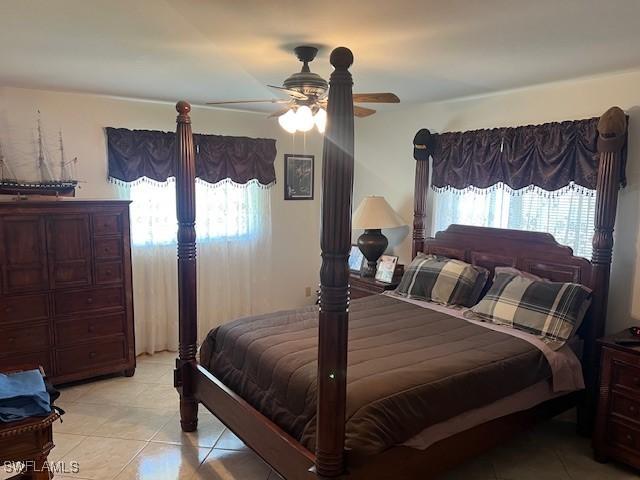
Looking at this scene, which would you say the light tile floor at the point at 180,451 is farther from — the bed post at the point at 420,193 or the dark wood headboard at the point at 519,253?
the bed post at the point at 420,193

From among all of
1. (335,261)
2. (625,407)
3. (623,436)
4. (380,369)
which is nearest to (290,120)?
(335,261)

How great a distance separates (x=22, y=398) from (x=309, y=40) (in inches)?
79.9

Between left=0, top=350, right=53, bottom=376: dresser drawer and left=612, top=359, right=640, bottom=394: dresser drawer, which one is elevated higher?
left=612, top=359, right=640, bottom=394: dresser drawer

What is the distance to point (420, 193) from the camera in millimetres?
4066

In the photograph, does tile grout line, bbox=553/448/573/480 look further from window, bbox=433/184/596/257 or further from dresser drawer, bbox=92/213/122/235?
dresser drawer, bbox=92/213/122/235

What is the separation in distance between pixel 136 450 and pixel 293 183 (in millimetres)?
3019

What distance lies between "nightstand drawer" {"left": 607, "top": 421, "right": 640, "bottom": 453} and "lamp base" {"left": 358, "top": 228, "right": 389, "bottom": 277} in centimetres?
219

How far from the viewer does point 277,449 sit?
2.08 metres

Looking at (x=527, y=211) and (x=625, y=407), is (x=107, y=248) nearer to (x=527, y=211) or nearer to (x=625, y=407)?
(x=527, y=211)

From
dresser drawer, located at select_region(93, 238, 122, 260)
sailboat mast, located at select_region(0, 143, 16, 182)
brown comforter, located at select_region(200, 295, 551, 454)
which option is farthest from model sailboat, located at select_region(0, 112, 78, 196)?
brown comforter, located at select_region(200, 295, 551, 454)

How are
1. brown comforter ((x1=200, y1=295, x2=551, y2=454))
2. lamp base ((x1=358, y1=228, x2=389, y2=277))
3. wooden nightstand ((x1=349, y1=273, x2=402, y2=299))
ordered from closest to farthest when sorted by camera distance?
1. brown comforter ((x1=200, y1=295, x2=551, y2=454))
2. wooden nightstand ((x1=349, y1=273, x2=402, y2=299))
3. lamp base ((x1=358, y1=228, x2=389, y2=277))

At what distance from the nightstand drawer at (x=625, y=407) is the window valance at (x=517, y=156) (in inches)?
51.7

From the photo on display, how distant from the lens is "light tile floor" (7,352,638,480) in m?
2.54

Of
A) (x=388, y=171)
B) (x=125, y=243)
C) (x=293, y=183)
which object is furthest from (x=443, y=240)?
(x=125, y=243)
